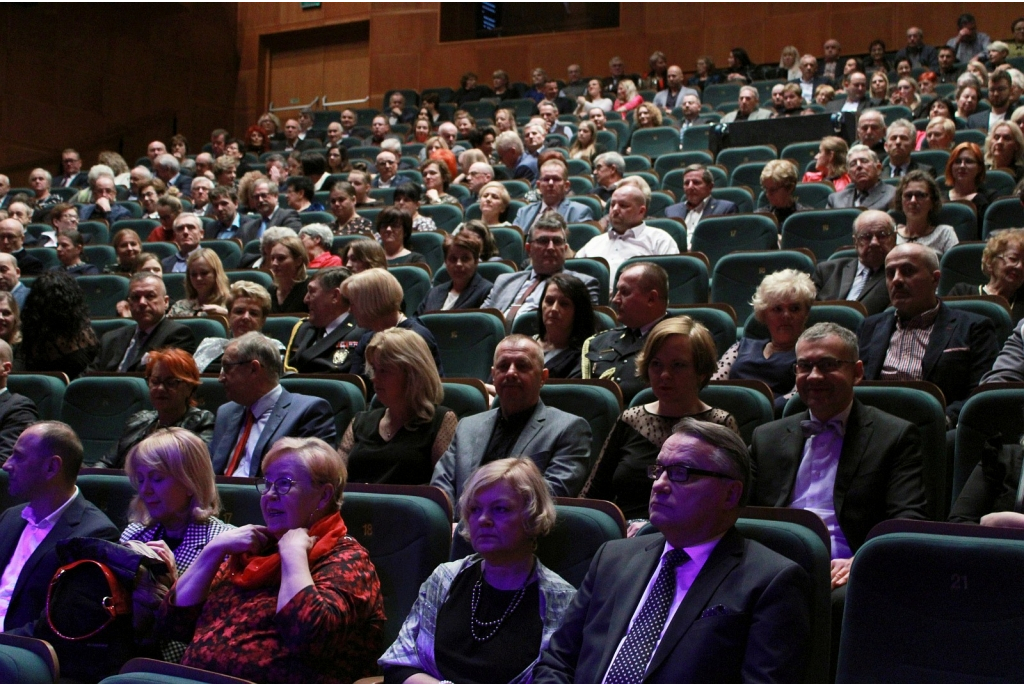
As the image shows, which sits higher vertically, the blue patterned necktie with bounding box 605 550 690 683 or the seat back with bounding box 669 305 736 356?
the seat back with bounding box 669 305 736 356

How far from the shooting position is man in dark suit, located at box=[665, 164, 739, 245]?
4043 mm

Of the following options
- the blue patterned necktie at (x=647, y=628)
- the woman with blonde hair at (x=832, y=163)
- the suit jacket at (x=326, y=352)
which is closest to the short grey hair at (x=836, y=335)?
the blue patterned necktie at (x=647, y=628)

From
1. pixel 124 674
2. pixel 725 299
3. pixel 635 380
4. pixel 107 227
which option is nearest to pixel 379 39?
pixel 107 227

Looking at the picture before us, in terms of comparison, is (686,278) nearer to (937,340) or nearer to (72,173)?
(937,340)

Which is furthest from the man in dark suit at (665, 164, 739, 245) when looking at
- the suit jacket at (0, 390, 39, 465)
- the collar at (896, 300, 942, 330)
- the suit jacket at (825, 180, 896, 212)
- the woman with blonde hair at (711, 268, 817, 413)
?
the suit jacket at (0, 390, 39, 465)

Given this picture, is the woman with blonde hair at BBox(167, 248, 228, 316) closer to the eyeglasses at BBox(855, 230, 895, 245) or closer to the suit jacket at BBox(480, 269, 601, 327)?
the suit jacket at BBox(480, 269, 601, 327)

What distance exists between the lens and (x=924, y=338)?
225 cm

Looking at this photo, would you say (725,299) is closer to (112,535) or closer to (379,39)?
(112,535)

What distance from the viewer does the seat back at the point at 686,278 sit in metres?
A: 3.16

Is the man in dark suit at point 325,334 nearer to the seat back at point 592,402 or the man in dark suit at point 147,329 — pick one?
the man in dark suit at point 147,329

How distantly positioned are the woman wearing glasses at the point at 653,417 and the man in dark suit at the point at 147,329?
1.68 m

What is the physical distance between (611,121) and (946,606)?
5.77 meters

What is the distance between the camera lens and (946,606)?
1195mm

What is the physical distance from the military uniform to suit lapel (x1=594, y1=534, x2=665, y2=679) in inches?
36.9
